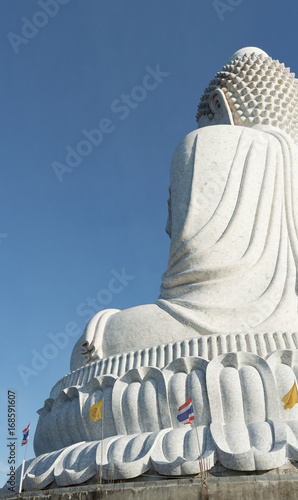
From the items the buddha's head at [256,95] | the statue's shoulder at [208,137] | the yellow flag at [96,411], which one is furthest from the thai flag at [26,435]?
the buddha's head at [256,95]

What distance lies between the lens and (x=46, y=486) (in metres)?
5.62

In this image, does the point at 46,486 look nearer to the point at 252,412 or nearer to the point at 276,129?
the point at 252,412

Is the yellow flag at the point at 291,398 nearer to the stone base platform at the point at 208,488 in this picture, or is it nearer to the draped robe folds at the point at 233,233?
the stone base platform at the point at 208,488

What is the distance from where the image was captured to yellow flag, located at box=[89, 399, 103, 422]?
18.8 feet

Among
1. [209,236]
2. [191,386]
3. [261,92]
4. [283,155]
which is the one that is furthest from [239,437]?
[261,92]

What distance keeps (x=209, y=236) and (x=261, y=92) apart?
3.95 metres

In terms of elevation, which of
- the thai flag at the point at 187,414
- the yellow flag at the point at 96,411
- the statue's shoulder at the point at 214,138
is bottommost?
the thai flag at the point at 187,414

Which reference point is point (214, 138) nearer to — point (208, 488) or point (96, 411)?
point (96, 411)

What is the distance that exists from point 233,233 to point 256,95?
373 cm

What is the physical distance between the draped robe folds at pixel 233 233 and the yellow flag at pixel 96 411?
5.70ft

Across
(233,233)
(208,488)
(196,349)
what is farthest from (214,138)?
(208,488)

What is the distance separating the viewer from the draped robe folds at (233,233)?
23.3 ft

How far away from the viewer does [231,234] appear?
26.6 feet

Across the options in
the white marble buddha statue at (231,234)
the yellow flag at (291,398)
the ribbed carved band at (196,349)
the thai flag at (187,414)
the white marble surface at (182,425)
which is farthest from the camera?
the white marble buddha statue at (231,234)
